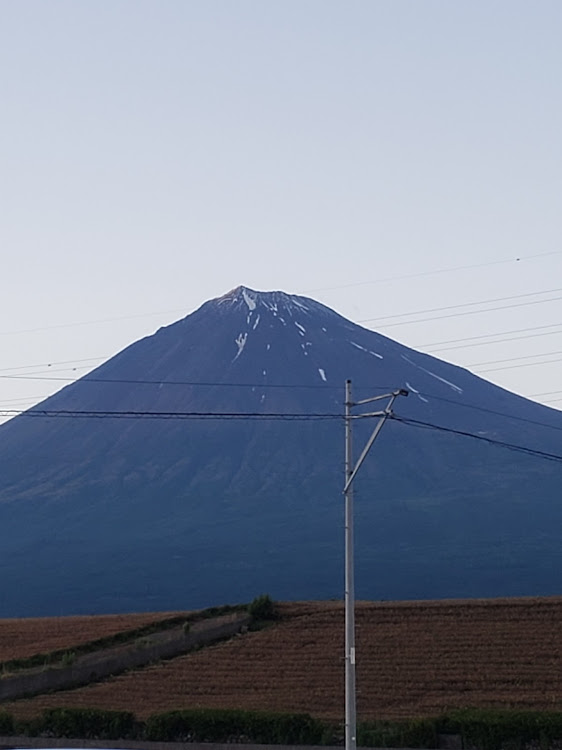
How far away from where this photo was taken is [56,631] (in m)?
64.6

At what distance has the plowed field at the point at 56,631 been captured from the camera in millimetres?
57969

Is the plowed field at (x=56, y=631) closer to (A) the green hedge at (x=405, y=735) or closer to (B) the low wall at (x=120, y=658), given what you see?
(B) the low wall at (x=120, y=658)

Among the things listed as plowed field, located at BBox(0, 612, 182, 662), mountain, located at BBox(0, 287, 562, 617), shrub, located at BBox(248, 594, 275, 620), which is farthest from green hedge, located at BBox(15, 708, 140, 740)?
mountain, located at BBox(0, 287, 562, 617)

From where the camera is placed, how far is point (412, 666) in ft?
159

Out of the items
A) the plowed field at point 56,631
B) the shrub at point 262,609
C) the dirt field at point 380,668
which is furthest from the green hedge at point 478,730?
the shrub at point 262,609

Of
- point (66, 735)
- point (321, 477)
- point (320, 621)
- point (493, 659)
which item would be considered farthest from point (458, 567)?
point (66, 735)

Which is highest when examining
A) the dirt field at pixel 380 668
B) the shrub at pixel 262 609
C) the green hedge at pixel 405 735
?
the shrub at pixel 262 609

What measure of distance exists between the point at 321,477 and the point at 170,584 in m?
42.8

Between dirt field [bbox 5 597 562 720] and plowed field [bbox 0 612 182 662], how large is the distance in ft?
21.9

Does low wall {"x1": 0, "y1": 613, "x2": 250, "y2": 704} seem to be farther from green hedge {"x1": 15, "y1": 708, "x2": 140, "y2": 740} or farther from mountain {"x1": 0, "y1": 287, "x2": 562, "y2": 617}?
mountain {"x1": 0, "y1": 287, "x2": 562, "y2": 617}

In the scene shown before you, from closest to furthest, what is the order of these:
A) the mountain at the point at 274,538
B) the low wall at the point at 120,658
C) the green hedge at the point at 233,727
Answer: the green hedge at the point at 233,727, the low wall at the point at 120,658, the mountain at the point at 274,538

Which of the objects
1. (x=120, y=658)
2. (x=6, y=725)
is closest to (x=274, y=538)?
Result: (x=120, y=658)

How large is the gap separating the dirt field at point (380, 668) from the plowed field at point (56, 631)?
6.68 meters

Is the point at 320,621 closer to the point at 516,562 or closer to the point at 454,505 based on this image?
the point at 516,562
